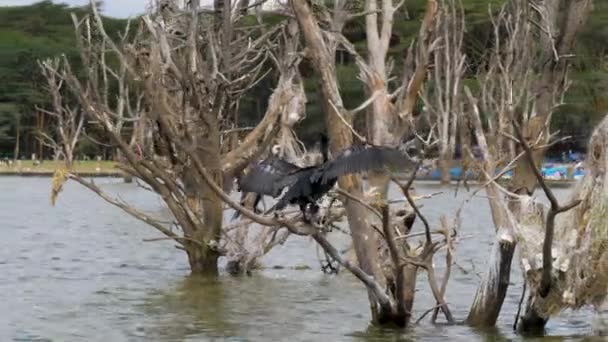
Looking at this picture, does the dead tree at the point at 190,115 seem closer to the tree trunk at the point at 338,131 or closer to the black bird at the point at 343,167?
the tree trunk at the point at 338,131

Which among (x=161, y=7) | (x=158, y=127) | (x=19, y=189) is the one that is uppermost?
(x=161, y=7)

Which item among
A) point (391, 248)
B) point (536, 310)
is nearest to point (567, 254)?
point (536, 310)

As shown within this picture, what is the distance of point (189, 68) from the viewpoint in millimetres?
15812

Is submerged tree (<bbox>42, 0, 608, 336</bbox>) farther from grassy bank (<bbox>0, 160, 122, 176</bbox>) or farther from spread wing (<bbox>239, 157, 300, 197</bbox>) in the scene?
grassy bank (<bbox>0, 160, 122, 176</bbox>)

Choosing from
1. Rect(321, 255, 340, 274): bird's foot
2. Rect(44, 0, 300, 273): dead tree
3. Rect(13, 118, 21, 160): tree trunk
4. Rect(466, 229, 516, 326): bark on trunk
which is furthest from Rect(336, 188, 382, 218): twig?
Rect(13, 118, 21, 160): tree trunk

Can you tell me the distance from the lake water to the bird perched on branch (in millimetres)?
2042

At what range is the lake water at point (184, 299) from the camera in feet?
44.2

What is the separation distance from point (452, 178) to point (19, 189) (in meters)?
17.7

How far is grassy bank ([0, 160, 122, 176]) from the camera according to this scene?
213 ft

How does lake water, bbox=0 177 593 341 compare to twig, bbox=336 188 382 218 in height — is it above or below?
below

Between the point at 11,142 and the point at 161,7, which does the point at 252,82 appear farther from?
the point at 11,142

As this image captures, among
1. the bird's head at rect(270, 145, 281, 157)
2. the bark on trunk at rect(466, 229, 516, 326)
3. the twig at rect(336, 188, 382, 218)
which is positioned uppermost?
the bird's head at rect(270, 145, 281, 157)

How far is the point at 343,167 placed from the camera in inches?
430

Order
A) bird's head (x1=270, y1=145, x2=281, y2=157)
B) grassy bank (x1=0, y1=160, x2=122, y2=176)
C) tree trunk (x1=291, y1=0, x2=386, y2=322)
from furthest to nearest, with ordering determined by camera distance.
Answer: grassy bank (x1=0, y1=160, x2=122, y2=176), bird's head (x1=270, y1=145, x2=281, y2=157), tree trunk (x1=291, y1=0, x2=386, y2=322)
